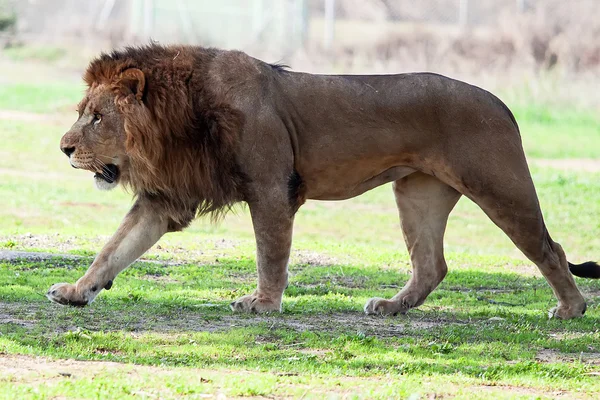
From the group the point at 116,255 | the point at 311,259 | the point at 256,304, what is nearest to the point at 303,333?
the point at 256,304

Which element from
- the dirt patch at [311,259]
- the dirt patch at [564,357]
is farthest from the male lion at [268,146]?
the dirt patch at [311,259]

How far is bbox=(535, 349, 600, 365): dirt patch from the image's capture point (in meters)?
5.47

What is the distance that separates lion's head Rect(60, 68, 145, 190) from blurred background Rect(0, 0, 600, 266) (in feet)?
18.0

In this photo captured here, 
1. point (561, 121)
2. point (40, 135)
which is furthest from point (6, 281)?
point (561, 121)

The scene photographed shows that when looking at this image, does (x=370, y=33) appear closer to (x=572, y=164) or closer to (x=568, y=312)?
(x=572, y=164)

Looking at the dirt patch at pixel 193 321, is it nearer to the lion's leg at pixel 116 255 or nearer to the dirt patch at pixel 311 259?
the lion's leg at pixel 116 255

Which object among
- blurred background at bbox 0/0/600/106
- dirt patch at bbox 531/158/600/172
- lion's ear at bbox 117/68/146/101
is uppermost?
blurred background at bbox 0/0/600/106

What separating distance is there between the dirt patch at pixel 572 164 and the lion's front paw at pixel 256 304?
1229 centimetres

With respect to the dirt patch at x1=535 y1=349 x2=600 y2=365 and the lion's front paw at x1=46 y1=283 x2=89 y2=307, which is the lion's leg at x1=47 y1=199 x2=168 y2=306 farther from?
the dirt patch at x1=535 y1=349 x2=600 y2=365

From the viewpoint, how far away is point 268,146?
614cm

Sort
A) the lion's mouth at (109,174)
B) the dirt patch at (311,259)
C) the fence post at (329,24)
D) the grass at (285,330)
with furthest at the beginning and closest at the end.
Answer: the fence post at (329,24)
the dirt patch at (311,259)
the lion's mouth at (109,174)
the grass at (285,330)

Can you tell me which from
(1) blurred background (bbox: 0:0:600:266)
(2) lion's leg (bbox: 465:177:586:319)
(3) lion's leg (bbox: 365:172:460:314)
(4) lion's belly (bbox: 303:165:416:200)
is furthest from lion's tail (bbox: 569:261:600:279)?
(1) blurred background (bbox: 0:0:600:266)

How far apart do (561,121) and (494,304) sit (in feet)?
50.6

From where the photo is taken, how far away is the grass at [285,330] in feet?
14.9
